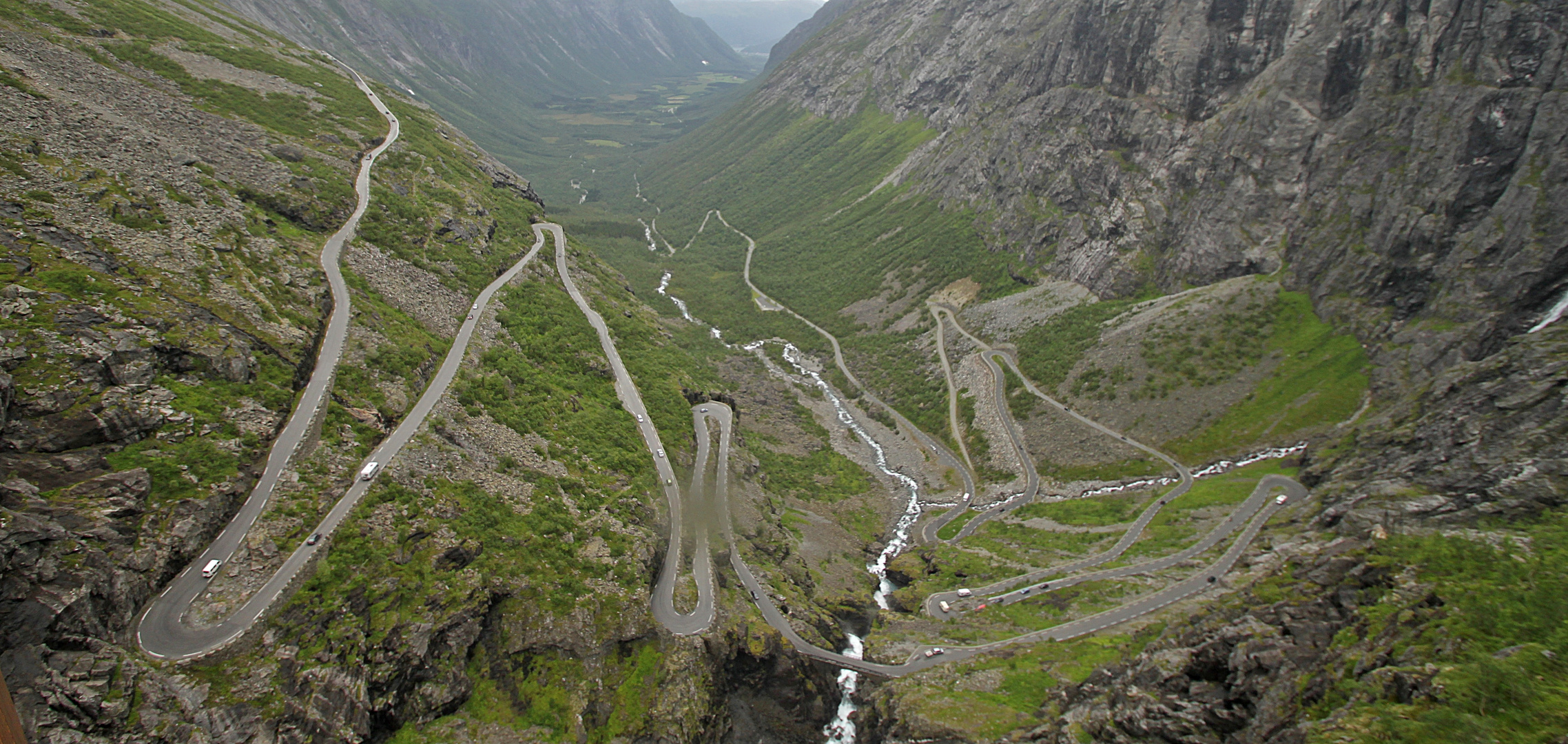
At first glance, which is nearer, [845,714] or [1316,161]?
[845,714]

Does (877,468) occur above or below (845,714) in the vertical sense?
above

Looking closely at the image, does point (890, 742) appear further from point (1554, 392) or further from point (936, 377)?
point (936, 377)

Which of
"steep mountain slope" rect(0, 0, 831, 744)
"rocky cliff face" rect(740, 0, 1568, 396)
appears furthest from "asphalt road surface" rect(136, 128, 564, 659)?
"rocky cliff face" rect(740, 0, 1568, 396)

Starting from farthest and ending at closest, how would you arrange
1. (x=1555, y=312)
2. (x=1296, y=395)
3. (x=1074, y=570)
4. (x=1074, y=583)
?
1. (x=1296, y=395)
2. (x=1074, y=570)
3. (x=1555, y=312)
4. (x=1074, y=583)

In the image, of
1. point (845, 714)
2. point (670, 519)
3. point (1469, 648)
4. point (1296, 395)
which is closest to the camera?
point (1469, 648)

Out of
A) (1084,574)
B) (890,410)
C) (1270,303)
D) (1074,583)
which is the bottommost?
(890,410)

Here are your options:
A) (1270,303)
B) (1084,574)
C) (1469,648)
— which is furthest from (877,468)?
(1469,648)

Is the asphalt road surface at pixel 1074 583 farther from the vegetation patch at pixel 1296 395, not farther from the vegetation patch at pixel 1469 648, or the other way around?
the vegetation patch at pixel 1469 648

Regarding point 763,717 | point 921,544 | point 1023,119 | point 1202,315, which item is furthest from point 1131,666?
point 1023,119

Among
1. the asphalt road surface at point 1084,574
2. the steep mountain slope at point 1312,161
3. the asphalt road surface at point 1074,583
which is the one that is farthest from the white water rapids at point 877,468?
the steep mountain slope at point 1312,161

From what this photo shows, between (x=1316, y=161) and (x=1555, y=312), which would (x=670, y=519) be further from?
(x=1316, y=161)
